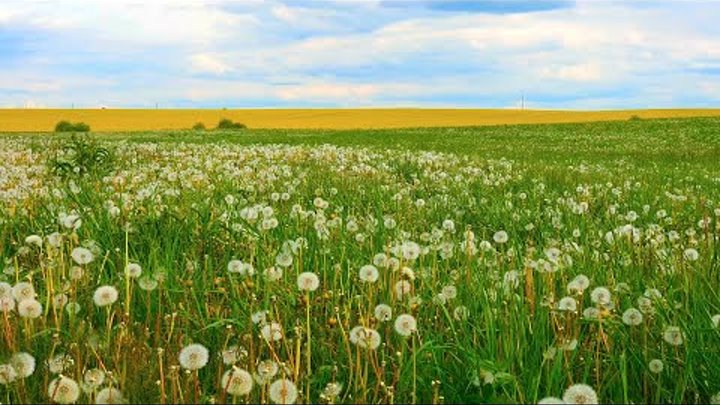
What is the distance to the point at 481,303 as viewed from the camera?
11.0 ft

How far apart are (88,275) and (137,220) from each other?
1.56 metres

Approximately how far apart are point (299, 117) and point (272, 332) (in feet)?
297

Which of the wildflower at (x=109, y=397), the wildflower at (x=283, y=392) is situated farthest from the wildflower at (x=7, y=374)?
the wildflower at (x=283, y=392)

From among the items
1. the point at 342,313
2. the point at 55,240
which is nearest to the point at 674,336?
the point at 342,313

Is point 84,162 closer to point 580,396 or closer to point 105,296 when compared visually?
point 105,296

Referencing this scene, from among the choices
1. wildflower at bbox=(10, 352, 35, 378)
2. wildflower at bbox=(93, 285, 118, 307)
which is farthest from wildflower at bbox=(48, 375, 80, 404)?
wildflower at bbox=(93, 285, 118, 307)

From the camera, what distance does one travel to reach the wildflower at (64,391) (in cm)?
225

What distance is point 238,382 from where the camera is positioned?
2.18 metres

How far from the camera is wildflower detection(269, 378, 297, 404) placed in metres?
2.13

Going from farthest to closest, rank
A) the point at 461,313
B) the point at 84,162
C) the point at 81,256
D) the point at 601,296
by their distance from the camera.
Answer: the point at 84,162, the point at 81,256, the point at 461,313, the point at 601,296

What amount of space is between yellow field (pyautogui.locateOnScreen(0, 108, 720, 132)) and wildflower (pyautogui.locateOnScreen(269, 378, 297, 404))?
71.7 metres

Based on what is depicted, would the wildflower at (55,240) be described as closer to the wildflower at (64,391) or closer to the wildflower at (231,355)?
the wildflower at (231,355)

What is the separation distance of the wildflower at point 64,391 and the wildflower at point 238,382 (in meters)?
0.45

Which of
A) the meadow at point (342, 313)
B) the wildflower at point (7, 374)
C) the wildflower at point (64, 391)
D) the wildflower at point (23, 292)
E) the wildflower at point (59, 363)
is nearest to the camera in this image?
the wildflower at point (64, 391)
